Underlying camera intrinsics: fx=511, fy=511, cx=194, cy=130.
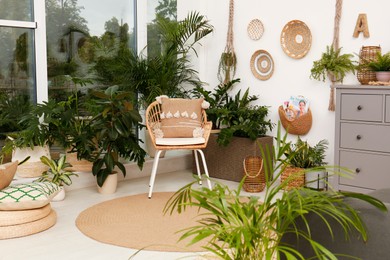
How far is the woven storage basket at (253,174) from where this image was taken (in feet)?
15.6

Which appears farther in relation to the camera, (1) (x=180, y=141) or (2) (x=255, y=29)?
(2) (x=255, y=29)

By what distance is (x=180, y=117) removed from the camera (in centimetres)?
479

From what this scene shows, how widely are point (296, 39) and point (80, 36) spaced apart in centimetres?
214

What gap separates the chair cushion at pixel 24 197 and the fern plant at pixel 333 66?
2.68 metres

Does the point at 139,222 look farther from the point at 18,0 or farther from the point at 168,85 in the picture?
the point at 18,0

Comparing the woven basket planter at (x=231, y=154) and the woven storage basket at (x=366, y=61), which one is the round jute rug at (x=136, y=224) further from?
the woven storage basket at (x=366, y=61)

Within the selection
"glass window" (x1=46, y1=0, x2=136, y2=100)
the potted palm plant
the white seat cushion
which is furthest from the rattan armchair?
"glass window" (x1=46, y1=0, x2=136, y2=100)

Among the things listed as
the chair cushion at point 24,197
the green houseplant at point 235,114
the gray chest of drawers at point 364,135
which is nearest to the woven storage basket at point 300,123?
the green houseplant at point 235,114

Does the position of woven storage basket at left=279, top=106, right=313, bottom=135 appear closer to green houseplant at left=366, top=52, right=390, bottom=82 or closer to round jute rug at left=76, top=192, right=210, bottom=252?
green houseplant at left=366, top=52, right=390, bottom=82

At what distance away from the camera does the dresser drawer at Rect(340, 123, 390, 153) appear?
4.04 metres

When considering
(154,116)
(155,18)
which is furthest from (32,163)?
(155,18)

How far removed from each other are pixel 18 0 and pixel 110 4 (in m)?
1.06

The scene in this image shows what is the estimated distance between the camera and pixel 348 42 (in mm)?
4707

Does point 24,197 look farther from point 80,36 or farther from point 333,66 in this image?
point 333,66
